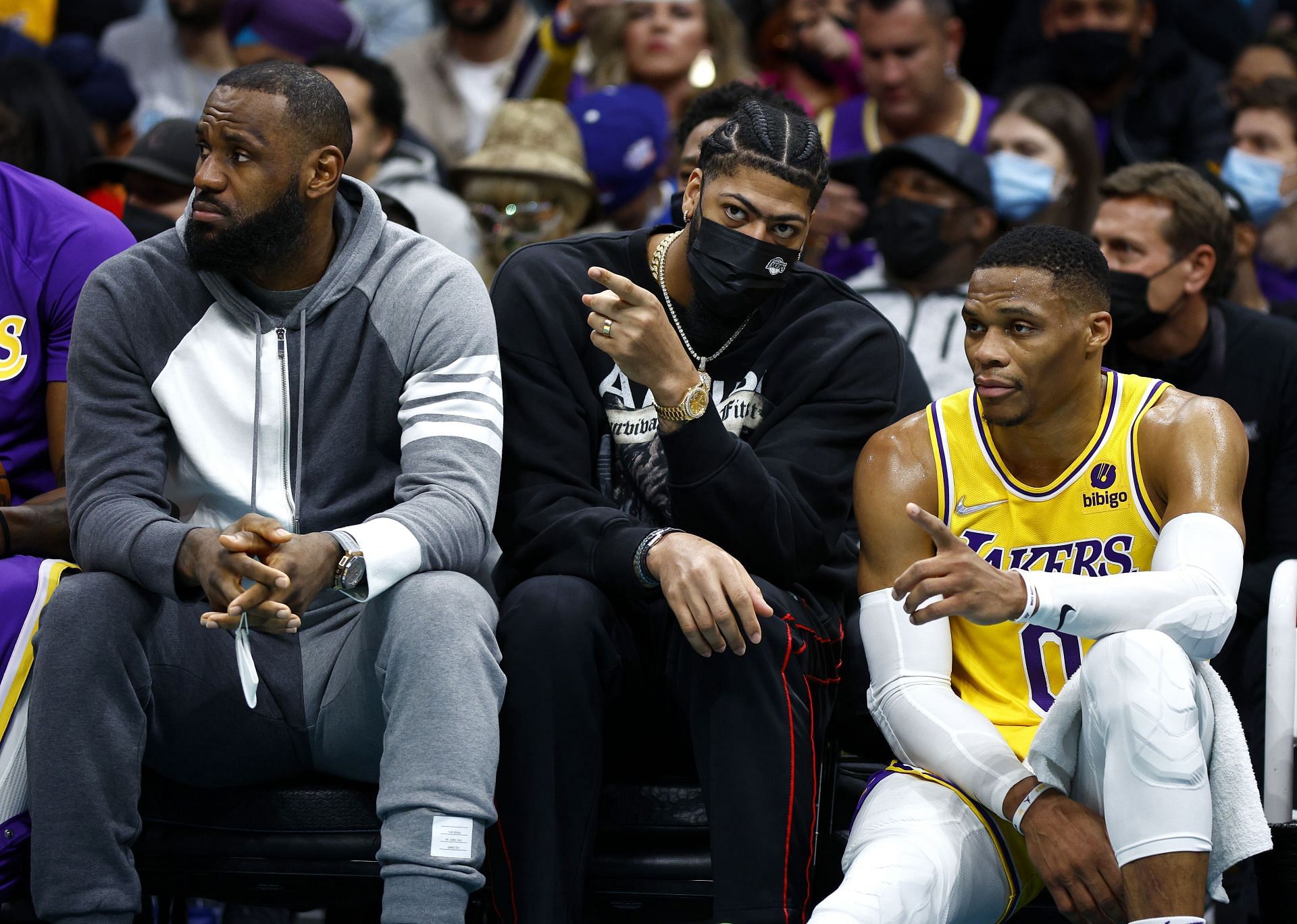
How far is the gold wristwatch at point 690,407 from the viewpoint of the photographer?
308cm

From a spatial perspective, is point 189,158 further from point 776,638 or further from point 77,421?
point 776,638

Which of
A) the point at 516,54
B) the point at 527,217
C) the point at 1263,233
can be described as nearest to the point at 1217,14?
the point at 1263,233

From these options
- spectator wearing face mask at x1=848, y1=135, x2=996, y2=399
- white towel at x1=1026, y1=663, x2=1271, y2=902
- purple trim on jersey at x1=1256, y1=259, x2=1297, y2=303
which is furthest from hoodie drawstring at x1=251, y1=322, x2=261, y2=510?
purple trim on jersey at x1=1256, y1=259, x2=1297, y2=303

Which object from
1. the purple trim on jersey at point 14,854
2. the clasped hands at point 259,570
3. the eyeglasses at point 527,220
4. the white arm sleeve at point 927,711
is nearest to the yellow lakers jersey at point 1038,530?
the white arm sleeve at point 927,711

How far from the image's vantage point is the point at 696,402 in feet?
10.1

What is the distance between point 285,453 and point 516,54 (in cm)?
396

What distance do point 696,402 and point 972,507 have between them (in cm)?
62

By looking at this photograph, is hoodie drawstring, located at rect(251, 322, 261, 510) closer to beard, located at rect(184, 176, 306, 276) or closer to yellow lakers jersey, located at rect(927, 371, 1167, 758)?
beard, located at rect(184, 176, 306, 276)

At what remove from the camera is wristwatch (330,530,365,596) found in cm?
291

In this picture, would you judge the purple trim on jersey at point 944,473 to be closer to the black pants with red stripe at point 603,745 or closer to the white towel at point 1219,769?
the black pants with red stripe at point 603,745

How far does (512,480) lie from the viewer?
3.40 metres

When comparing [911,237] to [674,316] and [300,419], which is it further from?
[300,419]

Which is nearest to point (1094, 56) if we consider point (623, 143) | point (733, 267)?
point (623, 143)

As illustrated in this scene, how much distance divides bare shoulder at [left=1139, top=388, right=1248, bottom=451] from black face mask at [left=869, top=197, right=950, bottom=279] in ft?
6.06
